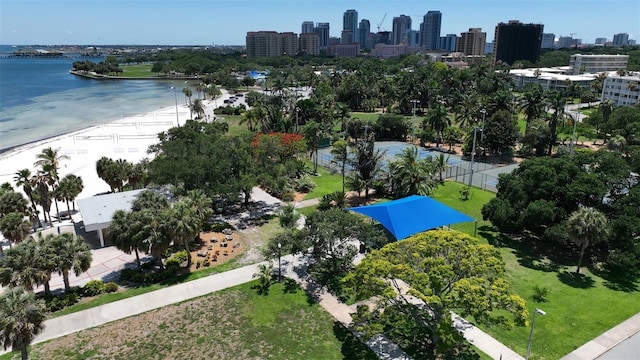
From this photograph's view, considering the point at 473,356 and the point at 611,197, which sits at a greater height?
the point at 611,197

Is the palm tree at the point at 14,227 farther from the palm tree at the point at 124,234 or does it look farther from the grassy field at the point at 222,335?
the grassy field at the point at 222,335

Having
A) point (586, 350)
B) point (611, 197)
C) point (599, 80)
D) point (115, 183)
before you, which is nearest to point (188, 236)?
point (115, 183)

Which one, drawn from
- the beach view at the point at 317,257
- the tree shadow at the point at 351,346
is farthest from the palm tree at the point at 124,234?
the tree shadow at the point at 351,346

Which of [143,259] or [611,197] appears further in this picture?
[611,197]

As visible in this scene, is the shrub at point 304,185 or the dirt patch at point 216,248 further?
the shrub at point 304,185

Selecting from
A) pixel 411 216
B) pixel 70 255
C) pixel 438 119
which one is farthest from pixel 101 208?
pixel 438 119

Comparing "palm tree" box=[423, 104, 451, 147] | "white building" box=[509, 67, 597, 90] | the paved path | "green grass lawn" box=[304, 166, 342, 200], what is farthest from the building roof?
"white building" box=[509, 67, 597, 90]

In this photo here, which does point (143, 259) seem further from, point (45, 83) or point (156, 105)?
point (45, 83)
